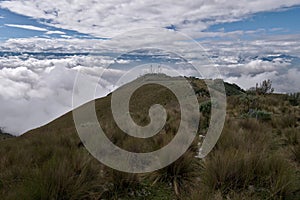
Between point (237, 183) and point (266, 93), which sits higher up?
point (237, 183)

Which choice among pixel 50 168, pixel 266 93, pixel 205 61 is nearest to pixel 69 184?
pixel 50 168

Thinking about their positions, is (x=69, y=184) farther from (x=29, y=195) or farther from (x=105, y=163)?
(x=105, y=163)

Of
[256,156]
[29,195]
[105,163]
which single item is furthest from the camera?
[105,163]

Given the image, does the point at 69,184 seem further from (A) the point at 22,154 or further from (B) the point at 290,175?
(B) the point at 290,175

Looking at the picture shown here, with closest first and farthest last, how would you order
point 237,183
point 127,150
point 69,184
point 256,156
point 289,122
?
point 69,184 → point 237,183 → point 256,156 → point 127,150 → point 289,122

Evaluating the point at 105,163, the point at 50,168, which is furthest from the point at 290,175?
the point at 50,168

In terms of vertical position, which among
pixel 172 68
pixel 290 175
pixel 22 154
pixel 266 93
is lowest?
pixel 266 93

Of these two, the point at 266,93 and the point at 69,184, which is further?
the point at 266,93

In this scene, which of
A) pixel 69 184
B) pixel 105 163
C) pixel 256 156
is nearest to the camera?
pixel 69 184

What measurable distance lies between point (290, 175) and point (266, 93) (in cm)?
2300

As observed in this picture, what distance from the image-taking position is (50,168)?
430 cm

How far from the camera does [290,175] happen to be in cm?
447

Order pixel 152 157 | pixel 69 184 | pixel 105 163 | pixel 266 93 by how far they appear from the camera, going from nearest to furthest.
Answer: pixel 69 184, pixel 105 163, pixel 152 157, pixel 266 93

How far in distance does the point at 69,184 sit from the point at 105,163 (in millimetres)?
1370
